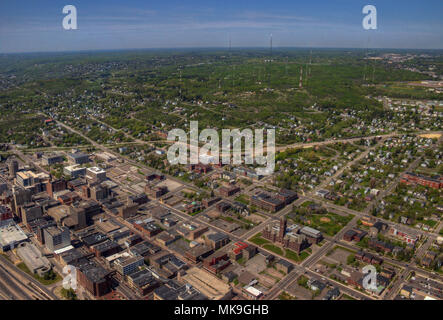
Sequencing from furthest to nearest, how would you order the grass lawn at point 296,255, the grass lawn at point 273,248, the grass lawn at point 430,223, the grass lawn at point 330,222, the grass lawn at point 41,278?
the grass lawn at point 430,223 < the grass lawn at point 330,222 < the grass lawn at point 273,248 < the grass lawn at point 296,255 < the grass lawn at point 41,278

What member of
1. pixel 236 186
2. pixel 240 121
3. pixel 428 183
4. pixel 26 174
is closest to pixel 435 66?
pixel 240 121

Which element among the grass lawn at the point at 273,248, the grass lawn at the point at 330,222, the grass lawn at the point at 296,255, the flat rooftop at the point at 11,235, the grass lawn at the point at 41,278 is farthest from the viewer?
the grass lawn at the point at 330,222

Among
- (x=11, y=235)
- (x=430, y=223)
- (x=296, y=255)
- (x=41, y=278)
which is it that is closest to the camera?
(x=41, y=278)

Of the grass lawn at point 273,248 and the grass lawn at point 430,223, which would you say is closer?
the grass lawn at point 273,248

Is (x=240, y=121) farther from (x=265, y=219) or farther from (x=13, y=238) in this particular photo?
(x=13, y=238)

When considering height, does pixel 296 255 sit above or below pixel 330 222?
below

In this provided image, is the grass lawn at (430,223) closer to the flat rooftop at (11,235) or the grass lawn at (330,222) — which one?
the grass lawn at (330,222)

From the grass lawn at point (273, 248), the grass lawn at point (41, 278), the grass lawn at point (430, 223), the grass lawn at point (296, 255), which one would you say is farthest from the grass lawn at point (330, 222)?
the grass lawn at point (41, 278)

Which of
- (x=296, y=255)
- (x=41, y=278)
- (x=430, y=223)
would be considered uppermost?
(x=430, y=223)

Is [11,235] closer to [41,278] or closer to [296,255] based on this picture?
[41,278]

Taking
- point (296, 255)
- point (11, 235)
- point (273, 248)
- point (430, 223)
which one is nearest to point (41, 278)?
point (11, 235)

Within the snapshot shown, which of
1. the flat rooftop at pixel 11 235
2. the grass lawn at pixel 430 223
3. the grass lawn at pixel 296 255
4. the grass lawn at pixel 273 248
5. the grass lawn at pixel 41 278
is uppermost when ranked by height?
the flat rooftop at pixel 11 235
